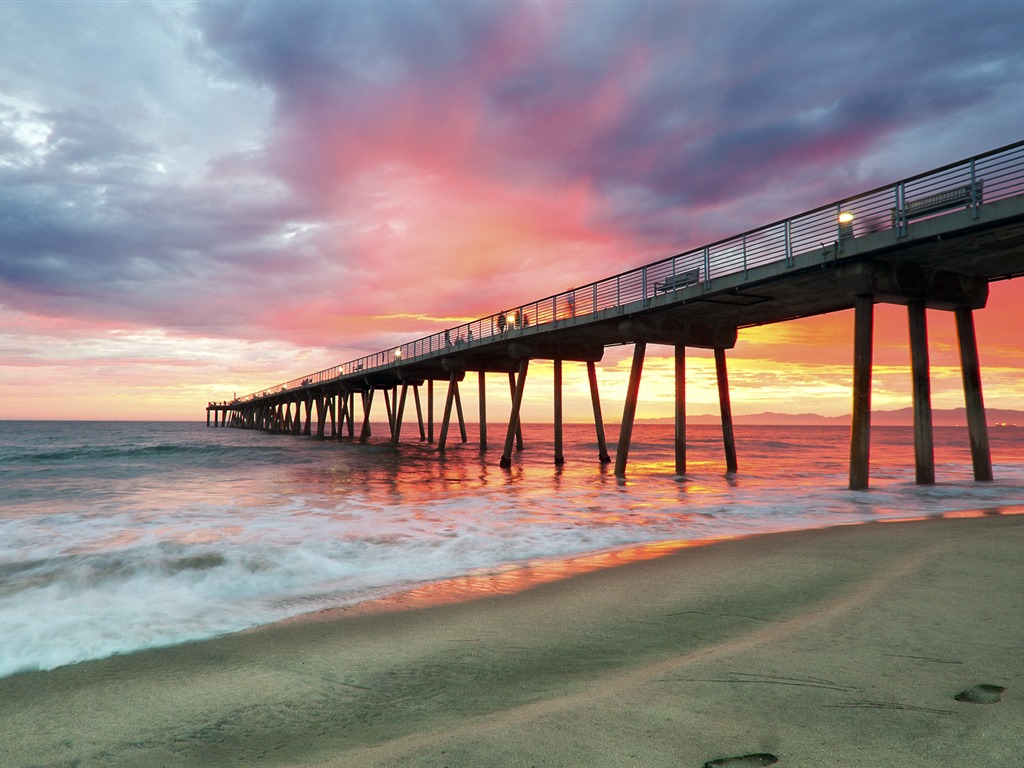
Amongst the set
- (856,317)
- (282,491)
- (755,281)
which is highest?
(755,281)

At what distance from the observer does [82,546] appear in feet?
29.2

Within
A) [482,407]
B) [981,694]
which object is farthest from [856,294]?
[482,407]

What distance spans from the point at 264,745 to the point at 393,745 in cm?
68

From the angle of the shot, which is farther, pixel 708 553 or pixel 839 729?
pixel 708 553

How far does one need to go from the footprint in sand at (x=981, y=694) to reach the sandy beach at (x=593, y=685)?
0.04 feet

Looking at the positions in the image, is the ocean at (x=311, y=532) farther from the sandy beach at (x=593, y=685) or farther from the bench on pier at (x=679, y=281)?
the bench on pier at (x=679, y=281)

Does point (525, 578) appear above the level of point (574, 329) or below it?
below

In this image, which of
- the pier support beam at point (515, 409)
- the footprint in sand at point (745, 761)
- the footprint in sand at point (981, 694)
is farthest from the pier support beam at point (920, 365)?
the footprint in sand at point (745, 761)

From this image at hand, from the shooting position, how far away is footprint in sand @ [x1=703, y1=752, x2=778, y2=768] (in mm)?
2148

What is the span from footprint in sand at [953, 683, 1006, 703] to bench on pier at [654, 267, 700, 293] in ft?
48.7

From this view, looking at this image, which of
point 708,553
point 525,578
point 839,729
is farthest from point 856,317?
point 839,729

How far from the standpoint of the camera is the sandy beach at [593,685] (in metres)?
2.36

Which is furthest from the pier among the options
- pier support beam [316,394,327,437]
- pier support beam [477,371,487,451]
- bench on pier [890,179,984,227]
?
pier support beam [316,394,327,437]

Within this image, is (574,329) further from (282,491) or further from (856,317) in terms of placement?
(282,491)
